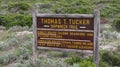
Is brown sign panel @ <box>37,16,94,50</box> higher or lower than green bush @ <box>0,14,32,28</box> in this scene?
higher

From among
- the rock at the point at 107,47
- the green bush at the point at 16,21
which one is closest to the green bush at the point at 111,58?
the rock at the point at 107,47

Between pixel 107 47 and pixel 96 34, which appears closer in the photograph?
pixel 96 34

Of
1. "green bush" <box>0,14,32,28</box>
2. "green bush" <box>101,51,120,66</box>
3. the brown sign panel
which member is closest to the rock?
"green bush" <box>101,51,120,66</box>

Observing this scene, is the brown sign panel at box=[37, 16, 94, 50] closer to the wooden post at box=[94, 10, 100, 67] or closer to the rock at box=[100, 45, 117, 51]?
the wooden post at box=[94, 10, 100, 67]

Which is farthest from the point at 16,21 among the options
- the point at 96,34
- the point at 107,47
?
the point at 96,34

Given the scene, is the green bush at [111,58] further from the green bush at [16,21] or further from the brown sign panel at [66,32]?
the green bush at [16,21]

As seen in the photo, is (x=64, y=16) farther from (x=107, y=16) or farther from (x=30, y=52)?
(x=107, y=16)

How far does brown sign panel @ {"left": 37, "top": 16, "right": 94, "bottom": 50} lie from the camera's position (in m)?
7.84

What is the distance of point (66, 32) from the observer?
8133 millimetres

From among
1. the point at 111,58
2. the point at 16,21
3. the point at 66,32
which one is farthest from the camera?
the point at 16,21

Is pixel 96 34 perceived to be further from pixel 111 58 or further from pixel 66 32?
pixel 111 58

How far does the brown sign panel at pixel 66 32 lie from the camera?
25.7 feet

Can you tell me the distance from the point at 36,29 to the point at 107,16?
53.8 ft

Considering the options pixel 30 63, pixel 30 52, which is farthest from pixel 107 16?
pixel 30 63
